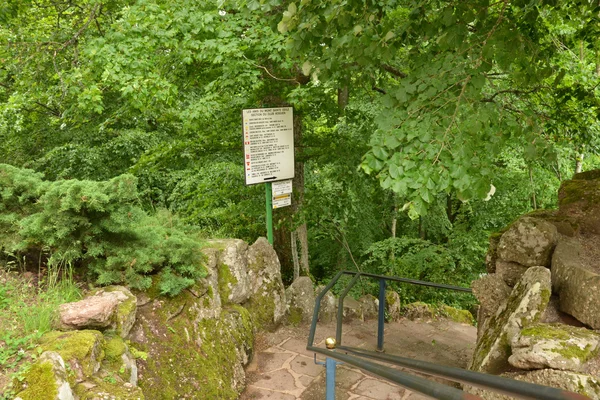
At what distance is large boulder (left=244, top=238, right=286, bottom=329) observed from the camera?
5.30 meters

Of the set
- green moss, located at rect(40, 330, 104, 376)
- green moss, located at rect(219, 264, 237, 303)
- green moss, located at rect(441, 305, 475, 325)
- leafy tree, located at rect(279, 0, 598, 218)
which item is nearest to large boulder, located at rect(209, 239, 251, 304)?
green moss, located at rect(219, 264, 237, 303)

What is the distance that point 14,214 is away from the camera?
385 centimetres

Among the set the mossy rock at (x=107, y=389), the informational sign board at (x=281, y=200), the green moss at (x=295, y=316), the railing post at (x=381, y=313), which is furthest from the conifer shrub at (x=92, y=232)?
the railing post at (x=381, y=313)

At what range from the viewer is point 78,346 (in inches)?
112

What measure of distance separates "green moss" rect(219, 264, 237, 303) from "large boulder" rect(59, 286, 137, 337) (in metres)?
1.27

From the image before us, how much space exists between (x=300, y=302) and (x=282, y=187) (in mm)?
1409

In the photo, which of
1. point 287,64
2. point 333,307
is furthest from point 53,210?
Answer: point 333,307

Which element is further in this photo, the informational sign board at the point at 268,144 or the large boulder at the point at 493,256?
the informational sign board at the point at 268,144

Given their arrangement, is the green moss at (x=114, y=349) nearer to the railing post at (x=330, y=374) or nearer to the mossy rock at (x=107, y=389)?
the mossy rock at (x=107, y=389)

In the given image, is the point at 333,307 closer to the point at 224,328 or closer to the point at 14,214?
the point at 224,328

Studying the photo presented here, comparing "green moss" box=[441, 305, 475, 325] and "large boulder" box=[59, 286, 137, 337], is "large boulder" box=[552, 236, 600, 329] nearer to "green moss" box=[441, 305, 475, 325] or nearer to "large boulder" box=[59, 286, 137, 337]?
"large boulder" box=[59, 286, 137, 337]

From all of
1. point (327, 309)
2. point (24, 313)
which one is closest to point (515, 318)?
point (327, 309)

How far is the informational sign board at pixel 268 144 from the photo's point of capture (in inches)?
209

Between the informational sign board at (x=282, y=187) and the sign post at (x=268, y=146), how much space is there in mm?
64
